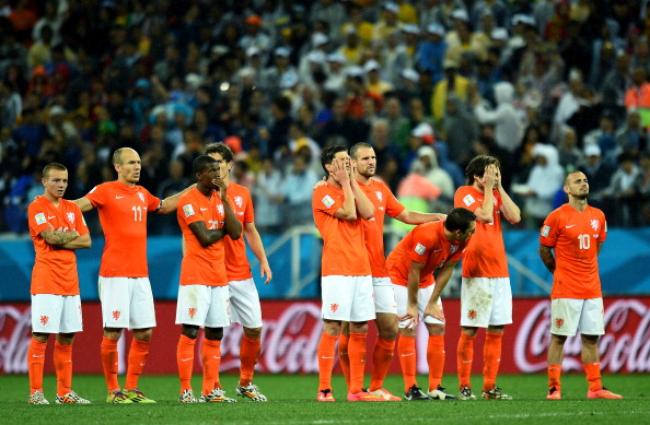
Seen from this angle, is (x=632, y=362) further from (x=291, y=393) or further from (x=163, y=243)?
(x=163, y=243)

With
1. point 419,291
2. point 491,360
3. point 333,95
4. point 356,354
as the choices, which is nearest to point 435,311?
point 419,291

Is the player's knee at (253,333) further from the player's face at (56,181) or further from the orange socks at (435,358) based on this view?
the player's face at (56,181)

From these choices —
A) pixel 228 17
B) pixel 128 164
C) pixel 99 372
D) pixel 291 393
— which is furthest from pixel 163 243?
pixel 228 17

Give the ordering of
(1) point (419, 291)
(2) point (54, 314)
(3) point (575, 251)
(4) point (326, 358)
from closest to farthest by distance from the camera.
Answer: (4) point (326, 358)
(2) point (54, 314)
(1) point (419, 291)
(3) point (575, 251)

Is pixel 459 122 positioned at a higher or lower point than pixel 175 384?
higher

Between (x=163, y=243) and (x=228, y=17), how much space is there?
8357 mm

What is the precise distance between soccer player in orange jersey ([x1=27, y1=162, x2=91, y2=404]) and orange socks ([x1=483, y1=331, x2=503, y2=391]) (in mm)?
3985

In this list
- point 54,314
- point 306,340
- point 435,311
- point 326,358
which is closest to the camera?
point 326,358

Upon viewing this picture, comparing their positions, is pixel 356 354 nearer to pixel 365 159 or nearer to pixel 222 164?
pixel 365 159

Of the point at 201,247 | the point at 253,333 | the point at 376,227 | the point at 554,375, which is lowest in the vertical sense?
the point at 554,375

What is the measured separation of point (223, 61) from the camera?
2470 centimetres

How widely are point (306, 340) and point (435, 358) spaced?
6.04 m

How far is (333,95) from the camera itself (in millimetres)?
23047

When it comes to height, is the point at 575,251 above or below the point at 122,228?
above
